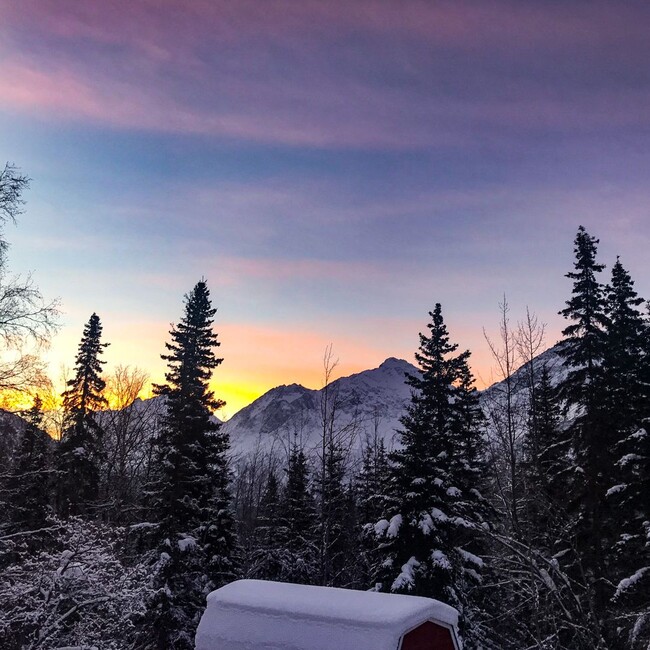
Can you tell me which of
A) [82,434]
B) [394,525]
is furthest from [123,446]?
[394,525]

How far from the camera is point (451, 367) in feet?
83.0

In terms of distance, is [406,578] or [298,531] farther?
[298,531]

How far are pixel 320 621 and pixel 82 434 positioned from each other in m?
26.3

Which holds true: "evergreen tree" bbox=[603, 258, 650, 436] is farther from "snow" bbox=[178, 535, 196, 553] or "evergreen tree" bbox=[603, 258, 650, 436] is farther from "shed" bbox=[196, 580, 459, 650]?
"snow" bbox=[178, 535, 196, 553]

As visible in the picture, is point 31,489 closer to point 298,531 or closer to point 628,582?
point 298,531

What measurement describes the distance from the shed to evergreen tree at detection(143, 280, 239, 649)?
8.70m

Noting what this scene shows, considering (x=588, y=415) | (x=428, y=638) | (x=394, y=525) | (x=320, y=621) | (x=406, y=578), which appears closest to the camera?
(x=320, y=621)

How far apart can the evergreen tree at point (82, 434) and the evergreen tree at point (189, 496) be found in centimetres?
827

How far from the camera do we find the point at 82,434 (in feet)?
109

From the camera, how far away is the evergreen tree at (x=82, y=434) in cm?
3186

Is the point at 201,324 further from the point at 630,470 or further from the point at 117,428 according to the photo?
the point at 630,470

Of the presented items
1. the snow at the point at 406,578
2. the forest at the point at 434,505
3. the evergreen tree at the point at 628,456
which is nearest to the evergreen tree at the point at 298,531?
the forest at the point at 434,505

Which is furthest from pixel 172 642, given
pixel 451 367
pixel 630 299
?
pixel 630 299

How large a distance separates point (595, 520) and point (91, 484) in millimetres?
27507
